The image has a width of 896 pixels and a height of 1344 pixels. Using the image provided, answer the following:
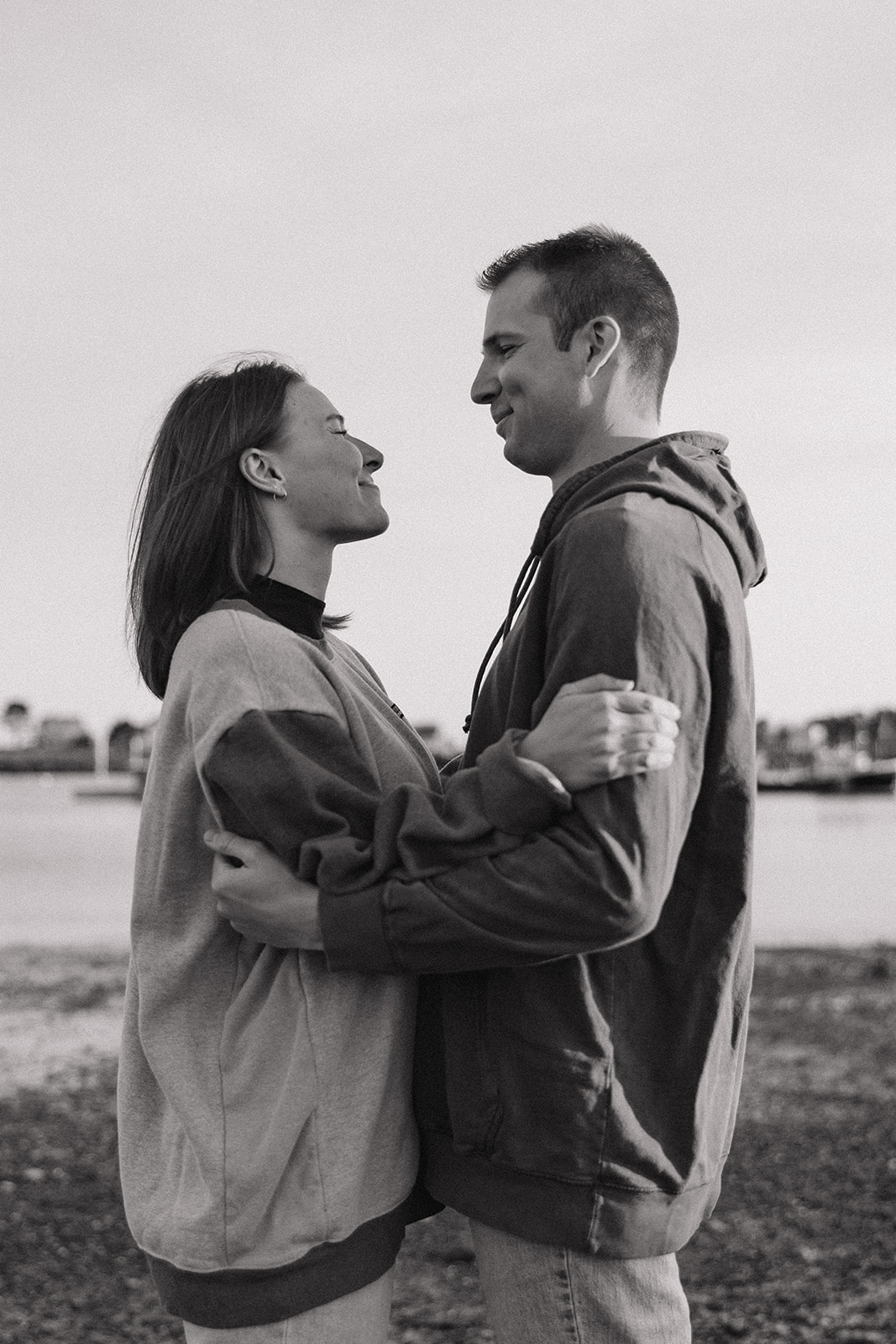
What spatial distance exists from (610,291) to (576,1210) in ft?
4.75

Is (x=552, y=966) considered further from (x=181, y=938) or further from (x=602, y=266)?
(x=602, y=266)

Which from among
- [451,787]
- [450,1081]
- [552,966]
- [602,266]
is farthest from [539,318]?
[450,1081]

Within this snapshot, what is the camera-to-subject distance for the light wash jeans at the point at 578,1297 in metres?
1.85

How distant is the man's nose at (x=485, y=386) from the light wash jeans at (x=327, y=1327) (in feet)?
4.70

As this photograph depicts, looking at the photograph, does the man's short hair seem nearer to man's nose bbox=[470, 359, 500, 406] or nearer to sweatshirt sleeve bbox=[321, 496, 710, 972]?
man's nose bbox=[470, 359, 500, 406]

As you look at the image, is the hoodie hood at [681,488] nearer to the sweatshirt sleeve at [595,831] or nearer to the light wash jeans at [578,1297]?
the sweatshirt sleeve at [595,831]

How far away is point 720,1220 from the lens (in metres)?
4.71

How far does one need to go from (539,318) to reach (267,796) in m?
0.94

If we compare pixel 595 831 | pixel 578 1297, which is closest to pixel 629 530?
pixel 595 831

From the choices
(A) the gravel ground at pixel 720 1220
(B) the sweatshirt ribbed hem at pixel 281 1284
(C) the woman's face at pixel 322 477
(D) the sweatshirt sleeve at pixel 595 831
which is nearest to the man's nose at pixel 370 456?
(C) the woman's face at pixel 322 477

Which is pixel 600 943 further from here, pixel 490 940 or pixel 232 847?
pixel 232 847

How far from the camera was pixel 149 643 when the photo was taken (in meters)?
2.26

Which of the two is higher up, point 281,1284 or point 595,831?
point 595,831

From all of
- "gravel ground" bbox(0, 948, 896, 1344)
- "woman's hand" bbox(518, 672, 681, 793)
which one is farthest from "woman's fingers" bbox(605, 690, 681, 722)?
"gravel ground" bbox(0, 948, 896, 1344)
